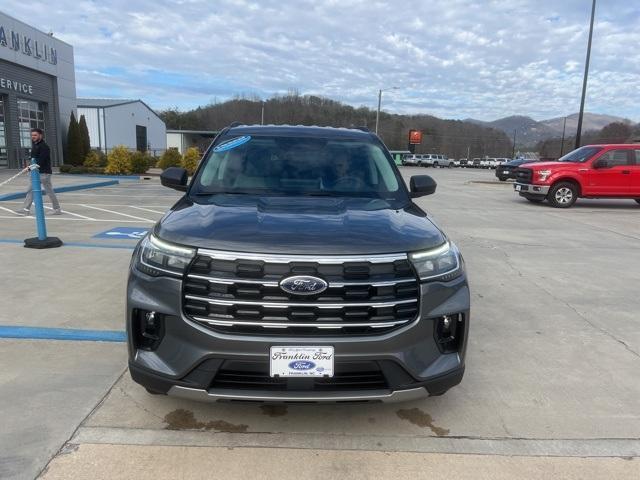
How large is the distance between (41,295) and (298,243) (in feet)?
12.4

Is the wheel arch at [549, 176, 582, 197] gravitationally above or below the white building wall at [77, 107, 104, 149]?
below

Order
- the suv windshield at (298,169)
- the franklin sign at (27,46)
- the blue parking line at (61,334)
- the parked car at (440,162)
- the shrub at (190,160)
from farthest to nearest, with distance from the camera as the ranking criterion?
the parked car at (440,162) → the shrub at (190,160) → the franklin sign at (27,46) → the blue parking line at (61,334) → the suv windshield at (298,169)

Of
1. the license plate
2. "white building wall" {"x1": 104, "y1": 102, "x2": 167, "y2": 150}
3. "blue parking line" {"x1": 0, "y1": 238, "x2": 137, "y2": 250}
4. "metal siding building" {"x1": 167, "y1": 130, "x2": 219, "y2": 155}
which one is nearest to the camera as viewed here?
the license plate

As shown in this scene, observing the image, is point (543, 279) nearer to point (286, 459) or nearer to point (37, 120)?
point (286, 459)

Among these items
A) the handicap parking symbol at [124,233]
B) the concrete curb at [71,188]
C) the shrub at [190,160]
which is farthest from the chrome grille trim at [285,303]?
the shrub at [190,160]

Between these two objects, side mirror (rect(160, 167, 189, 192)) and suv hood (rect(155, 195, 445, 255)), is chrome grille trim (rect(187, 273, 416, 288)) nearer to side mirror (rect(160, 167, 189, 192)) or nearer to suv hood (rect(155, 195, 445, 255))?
suv hood (rect(155, 195, 445, 255))

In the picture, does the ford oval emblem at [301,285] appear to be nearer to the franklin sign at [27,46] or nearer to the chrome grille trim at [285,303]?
the chrome grille trim at [285,303]

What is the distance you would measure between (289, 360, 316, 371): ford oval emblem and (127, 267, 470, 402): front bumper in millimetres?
100

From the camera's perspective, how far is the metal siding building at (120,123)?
43.2 m

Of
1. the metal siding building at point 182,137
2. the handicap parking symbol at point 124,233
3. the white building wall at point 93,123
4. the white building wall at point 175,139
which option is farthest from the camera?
the white building wall at point 175,139

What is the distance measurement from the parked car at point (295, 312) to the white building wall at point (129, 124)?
1801 inches

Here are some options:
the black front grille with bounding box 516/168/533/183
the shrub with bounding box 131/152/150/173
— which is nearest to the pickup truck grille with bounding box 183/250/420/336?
the black front grille with bounding box 516/168/533/183

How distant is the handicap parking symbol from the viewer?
27.6 ft

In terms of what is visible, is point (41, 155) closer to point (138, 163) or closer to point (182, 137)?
point (138, 163)
